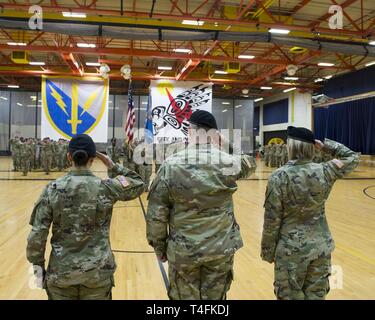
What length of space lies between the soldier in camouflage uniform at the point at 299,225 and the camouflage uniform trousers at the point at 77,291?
1032mm

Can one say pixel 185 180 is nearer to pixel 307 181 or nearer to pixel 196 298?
pixel 196 298

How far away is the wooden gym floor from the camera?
3.26 metres

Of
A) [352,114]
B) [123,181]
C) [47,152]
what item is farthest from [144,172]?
[352,114]

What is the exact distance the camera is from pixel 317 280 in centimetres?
216

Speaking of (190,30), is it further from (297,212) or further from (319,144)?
(297,212)

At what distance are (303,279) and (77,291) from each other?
1.32m

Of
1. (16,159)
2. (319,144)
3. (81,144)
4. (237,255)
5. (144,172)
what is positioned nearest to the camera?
(81,144)

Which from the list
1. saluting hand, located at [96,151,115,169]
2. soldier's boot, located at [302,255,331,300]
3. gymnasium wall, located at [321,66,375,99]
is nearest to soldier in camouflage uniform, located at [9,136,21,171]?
saluting hand, located at [96,151,115,169]

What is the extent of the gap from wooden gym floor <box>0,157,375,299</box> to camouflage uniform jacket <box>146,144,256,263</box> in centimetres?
149

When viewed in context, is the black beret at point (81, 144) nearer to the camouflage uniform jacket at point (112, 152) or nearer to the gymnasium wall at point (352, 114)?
the camouflage uniform jacket at point (112, 152)

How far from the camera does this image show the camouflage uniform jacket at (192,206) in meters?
1.82

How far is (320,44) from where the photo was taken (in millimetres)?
9633
